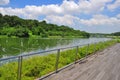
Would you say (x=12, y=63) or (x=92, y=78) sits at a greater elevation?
(x=12, y=63)

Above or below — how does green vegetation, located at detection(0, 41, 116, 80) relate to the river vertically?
above

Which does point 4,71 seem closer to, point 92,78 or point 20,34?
point 92,78

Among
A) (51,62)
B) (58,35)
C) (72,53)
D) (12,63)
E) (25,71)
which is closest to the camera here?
(12,63)

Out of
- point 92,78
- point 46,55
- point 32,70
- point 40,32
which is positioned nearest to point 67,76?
point 92,78

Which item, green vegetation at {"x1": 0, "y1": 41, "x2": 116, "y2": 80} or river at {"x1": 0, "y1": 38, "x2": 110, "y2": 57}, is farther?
river at {"x1": 0, "y1": 38, "x2": 110, "y2": 57}

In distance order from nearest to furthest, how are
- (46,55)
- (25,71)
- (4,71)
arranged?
(4,71) < (25,71) < (46,55)

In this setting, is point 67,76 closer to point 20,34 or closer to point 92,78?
point 92,78

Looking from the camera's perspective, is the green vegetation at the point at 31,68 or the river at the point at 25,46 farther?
the river at the point at 25,46

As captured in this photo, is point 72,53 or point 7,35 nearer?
point 72,53

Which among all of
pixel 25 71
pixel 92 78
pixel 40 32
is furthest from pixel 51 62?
pixel 40 32

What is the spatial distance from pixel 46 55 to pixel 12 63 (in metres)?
4.01

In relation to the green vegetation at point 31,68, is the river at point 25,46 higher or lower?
lower

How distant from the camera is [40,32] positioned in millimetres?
102688

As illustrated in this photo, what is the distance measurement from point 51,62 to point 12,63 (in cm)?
300
